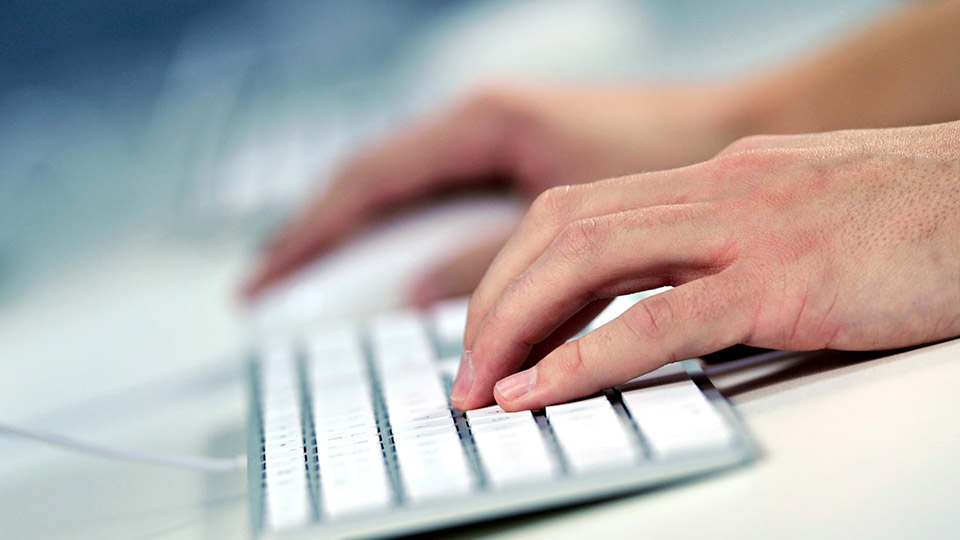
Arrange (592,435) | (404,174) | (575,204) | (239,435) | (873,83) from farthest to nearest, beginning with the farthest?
1. (404,174)
2. (873,83)
3. (239,435)
4. (575,204)
5. (592,435)

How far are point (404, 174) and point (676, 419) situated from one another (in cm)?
62

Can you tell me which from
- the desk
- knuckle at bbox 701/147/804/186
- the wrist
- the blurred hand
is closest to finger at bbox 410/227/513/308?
the desk

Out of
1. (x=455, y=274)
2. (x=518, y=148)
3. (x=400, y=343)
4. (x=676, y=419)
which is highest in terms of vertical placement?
(x=518, y=148)

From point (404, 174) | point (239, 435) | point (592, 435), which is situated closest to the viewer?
point (592, 435)

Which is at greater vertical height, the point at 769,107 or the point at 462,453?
the point at 769,107

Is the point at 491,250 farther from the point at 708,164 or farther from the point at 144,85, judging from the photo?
the point at 144,85

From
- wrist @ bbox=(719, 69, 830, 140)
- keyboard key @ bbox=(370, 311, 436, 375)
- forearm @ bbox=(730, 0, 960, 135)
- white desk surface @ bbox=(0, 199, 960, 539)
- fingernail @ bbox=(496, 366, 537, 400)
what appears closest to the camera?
white desk surface @ bbox=(0, 199, 960, 539)

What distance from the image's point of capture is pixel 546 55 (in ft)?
4.39

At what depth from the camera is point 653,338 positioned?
1.40 feet

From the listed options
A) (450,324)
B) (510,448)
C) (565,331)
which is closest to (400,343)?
(450,324)

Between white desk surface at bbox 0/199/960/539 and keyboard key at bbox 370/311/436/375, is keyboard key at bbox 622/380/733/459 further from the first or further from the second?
keyboard key at bbox 370/311/436/375

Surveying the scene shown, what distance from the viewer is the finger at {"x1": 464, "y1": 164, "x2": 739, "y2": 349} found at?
48 cm

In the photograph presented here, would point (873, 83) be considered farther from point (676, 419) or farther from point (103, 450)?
point (103, 450)

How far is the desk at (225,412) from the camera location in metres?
0.34
